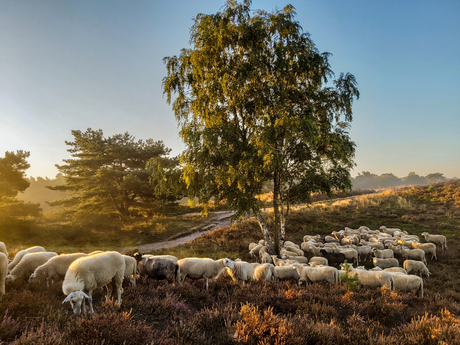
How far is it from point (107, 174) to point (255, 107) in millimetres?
19634

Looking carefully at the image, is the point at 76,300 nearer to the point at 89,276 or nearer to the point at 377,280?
the point at 89,276

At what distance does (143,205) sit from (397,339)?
2755cm

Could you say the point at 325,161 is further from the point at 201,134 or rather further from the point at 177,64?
the point at 177,64

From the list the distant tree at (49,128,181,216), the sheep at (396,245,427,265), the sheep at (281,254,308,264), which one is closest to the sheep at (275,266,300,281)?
the sheep at (281,254,308,264)

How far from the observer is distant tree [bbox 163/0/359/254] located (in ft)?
40.4

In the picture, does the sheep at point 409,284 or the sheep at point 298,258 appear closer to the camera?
the sheep at point 409,284

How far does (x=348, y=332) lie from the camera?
15.9 feet

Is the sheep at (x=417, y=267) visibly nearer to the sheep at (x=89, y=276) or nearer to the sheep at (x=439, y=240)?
the sheep at (x=439, y=240)

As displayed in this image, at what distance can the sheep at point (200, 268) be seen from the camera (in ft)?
25.8

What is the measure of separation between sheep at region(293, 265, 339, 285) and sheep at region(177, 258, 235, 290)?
3064 mm

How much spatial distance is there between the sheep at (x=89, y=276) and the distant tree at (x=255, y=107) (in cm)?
673

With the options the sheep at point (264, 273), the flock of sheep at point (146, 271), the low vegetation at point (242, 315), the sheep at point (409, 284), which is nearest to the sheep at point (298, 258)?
the flock of sheep at point (146, 271)

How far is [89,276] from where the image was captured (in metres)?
5.19

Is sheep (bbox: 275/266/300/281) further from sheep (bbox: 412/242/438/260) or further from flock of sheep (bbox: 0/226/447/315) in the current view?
sheep (bbox: 412/242/438/260)
